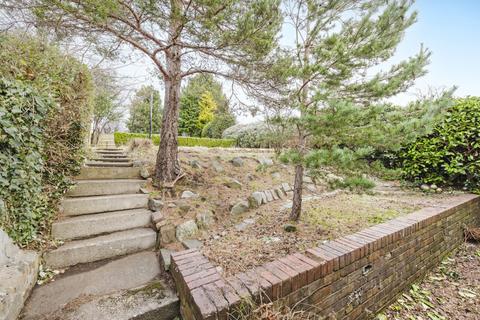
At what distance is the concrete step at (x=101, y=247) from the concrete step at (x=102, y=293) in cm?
12

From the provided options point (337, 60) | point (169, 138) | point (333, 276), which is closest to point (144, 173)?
point (169, 138)

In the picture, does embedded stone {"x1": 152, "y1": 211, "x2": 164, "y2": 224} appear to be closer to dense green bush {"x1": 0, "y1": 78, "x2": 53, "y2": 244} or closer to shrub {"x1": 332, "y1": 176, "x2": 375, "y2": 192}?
dense green bush {"x1": 0, "y1": 78, "x2": 53, "y2": 244}

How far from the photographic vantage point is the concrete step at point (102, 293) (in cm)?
156

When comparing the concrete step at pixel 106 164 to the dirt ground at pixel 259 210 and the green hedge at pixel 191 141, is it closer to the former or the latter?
the dirt ground at pixel 259 210

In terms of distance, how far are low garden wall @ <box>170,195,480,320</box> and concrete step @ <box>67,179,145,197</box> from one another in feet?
5.86

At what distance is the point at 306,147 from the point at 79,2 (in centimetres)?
269

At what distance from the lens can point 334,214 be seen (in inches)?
119

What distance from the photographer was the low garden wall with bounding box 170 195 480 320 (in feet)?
4.44

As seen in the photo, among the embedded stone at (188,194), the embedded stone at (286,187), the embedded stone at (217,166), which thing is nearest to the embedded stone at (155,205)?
the embedded stone at (188,194)

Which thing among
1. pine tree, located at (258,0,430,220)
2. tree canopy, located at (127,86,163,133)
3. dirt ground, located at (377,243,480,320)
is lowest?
dirt ground, located at (377,243,480,320)

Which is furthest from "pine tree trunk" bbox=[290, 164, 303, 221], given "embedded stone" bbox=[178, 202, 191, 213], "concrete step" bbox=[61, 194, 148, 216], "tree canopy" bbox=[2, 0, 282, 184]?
"concrete step" bbox=[61, 194, 148, 216]

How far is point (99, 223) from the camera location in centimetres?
251

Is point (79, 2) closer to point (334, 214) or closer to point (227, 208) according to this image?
point (227, 208)

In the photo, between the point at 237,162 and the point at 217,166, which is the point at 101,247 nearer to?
the point at 217,166
